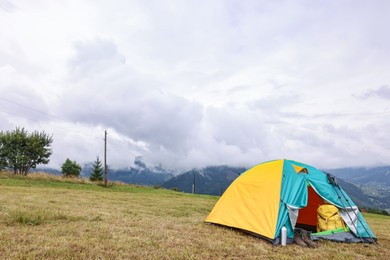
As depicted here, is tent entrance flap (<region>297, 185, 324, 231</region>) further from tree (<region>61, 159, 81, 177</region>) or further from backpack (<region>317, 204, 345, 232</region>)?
tree (<region>61, 159, 81, 177</region>)

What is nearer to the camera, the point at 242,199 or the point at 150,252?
the point at 150,252

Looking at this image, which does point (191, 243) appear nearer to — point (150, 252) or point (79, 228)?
point (150, 252)

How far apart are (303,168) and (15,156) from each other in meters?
57.6

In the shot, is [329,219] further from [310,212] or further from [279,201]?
[310,212]

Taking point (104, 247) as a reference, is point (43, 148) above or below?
above

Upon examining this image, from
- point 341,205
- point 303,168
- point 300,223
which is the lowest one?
point 300,223

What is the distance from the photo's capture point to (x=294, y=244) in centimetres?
921

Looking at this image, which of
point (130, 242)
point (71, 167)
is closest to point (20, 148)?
point (71, 167)

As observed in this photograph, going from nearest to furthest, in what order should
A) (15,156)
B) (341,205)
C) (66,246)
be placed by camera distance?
(66,246)
(341,205)
(15,156)

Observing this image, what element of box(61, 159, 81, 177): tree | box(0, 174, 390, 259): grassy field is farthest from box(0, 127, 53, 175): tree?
box(0, 174, 390, 259): grassy field

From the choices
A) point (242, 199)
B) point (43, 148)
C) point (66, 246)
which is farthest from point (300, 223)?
point (43, 148)

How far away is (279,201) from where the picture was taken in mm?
9766

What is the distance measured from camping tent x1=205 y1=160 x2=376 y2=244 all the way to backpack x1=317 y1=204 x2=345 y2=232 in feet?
0.63

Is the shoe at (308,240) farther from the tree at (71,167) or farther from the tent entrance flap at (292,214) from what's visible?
the tree at (71,167)
